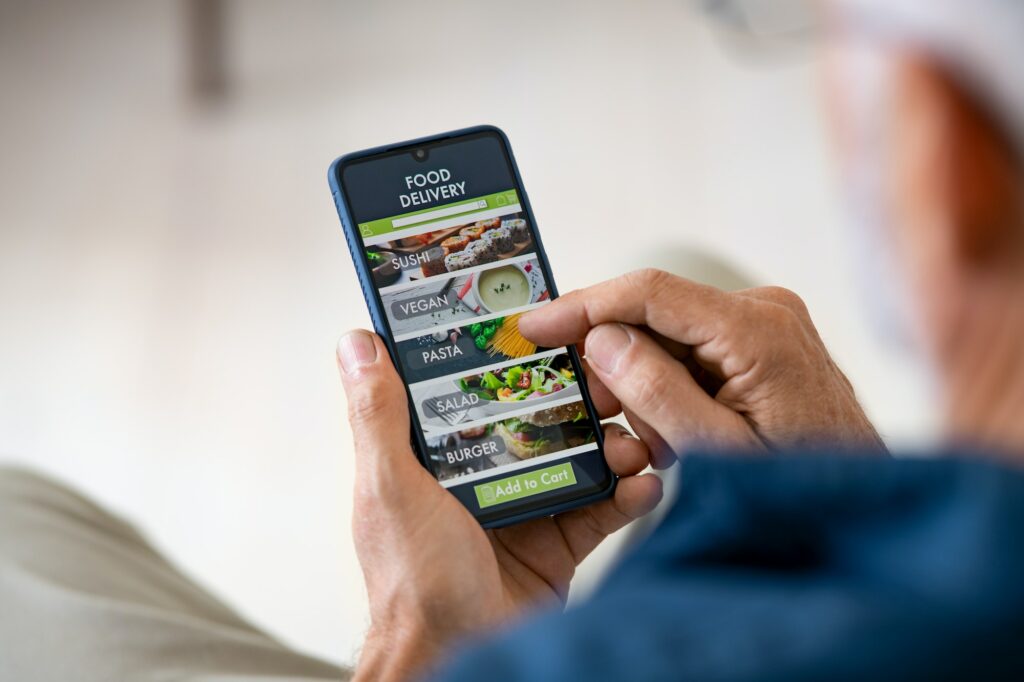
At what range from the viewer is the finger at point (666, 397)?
32.9 inches

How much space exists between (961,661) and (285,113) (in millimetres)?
2555

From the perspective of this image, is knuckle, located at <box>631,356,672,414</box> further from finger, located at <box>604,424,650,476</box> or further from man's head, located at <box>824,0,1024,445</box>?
man's head, located at <box>824,0,1024,445</box>

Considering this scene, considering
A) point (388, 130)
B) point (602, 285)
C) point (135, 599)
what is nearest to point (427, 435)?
point (602, 285)

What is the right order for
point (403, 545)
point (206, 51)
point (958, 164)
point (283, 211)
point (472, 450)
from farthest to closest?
point (206, 51)
point (283, 211)
point (472, 450)
point (403, 545)
point (958, 164)

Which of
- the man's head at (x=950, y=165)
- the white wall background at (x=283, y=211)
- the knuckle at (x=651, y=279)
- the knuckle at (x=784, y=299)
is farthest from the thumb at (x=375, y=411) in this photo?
the white wall background at (x=283, y=211)

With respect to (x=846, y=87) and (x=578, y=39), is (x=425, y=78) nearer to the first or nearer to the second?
(x=578, y=39)

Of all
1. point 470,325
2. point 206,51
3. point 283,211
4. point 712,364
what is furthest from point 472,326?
point 206,51

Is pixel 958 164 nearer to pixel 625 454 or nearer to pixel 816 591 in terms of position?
pixel 816 591

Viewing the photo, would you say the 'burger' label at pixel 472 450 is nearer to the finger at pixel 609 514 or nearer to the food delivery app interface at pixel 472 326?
the food delivery app interface at pixel 472 326

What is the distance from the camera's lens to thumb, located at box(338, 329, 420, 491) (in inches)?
31.9

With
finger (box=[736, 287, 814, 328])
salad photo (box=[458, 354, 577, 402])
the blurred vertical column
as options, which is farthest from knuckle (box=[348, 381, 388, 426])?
the blurred vertical column

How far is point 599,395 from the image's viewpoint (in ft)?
3.15

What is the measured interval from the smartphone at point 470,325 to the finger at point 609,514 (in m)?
0.02

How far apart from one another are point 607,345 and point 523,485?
143 millimetres
